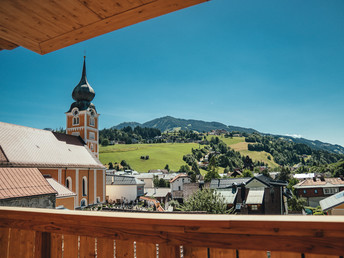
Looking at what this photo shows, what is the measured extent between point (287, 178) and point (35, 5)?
2765 inches

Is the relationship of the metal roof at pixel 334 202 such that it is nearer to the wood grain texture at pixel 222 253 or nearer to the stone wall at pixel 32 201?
the stone wall at pixel 32 201

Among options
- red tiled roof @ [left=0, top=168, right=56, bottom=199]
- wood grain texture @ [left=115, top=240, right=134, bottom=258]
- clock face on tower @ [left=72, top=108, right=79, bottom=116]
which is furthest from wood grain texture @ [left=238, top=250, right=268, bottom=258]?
clock face on tower @ [left=72, top=108, right=79, bottom=116]

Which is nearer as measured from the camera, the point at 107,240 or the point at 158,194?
the point at 107,240

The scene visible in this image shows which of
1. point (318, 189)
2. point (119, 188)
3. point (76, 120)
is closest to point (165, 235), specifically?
point (76, 120)

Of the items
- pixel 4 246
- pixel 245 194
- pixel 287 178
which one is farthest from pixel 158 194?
pixel 4 246

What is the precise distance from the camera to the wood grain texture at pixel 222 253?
1219 millimetres

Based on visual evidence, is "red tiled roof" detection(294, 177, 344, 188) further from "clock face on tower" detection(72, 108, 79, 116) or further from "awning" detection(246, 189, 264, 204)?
"clock face on tower" detection(72, 108, 79, 116)

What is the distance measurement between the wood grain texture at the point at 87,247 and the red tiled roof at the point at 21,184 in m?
10.2

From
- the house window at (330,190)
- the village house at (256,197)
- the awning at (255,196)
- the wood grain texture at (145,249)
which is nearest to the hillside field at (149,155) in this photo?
the house window at (330,190)

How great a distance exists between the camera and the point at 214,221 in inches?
46.7

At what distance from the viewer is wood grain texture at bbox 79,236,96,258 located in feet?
5.17

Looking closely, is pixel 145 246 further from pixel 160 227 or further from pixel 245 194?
pixel 245 194

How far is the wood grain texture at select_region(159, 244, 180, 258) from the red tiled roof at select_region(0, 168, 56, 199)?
10772mm

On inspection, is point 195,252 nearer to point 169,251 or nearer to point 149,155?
point 169,251
